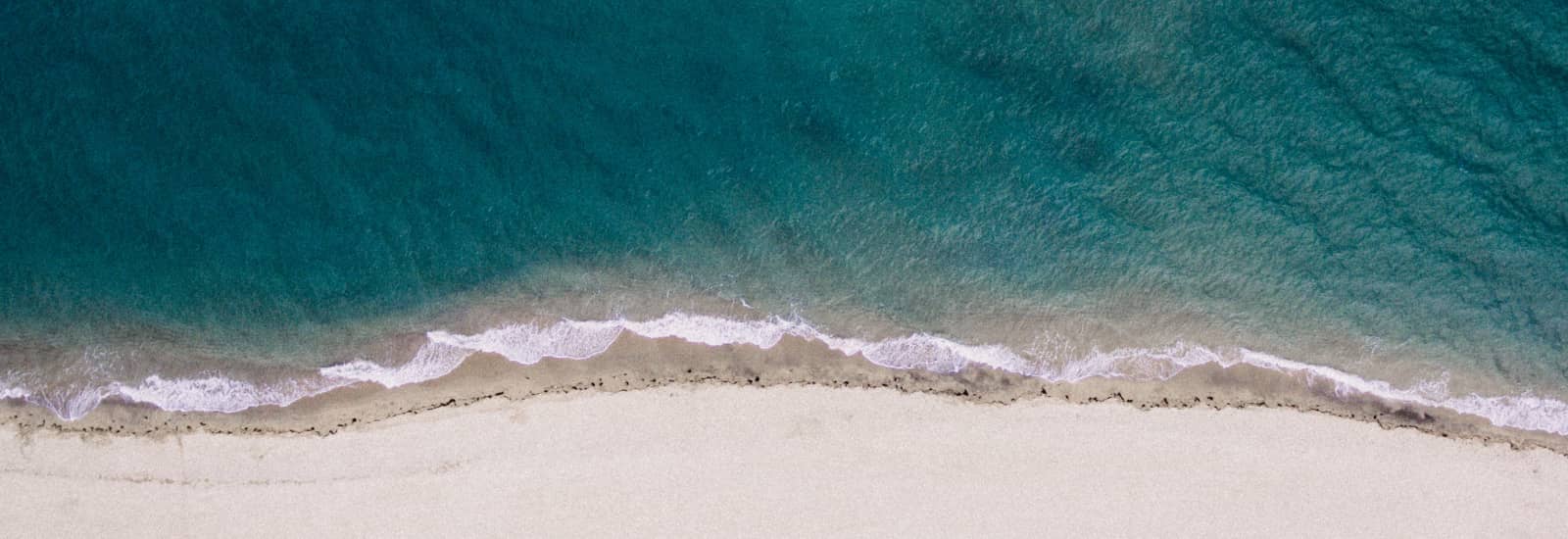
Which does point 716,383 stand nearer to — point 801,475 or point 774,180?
point 801,475

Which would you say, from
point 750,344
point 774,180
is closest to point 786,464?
point 750,344

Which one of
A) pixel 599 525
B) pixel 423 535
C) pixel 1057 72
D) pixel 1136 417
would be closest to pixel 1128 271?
pixel 1136 417

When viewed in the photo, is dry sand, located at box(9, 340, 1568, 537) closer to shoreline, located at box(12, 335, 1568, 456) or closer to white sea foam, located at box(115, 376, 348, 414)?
shoreline, located at box(12, 335, 1568, 456)

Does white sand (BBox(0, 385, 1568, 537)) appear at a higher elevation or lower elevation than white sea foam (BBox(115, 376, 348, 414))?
lower

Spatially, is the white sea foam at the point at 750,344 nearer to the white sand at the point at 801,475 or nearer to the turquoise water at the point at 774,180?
the turquoise water at the point at 774,180

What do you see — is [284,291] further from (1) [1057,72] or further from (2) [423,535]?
(1) [1057,72]

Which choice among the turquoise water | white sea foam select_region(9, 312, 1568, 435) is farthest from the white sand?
the turquoise water
